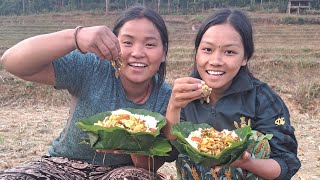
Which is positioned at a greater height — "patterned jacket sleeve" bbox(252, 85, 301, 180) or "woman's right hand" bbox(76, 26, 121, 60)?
"woman's right hand" bbox(76, 26, 121, 60)

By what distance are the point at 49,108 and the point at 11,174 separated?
732 centimetres

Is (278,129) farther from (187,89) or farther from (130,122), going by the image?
(130,122)

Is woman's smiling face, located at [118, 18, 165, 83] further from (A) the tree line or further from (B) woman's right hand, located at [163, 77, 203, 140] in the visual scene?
(A) the tree line

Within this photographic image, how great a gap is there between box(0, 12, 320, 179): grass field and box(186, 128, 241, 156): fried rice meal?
1.23 meters

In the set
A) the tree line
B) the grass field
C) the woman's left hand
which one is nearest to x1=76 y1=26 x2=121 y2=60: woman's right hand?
the woman's left hand

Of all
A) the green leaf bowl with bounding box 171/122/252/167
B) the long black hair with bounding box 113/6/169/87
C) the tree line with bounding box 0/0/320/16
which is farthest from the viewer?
the tree line with bounding box 0/0/320/16

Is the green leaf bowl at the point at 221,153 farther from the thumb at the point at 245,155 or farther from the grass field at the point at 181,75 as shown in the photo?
the grass field at the point at 181,75

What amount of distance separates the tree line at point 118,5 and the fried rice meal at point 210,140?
72.3 ft

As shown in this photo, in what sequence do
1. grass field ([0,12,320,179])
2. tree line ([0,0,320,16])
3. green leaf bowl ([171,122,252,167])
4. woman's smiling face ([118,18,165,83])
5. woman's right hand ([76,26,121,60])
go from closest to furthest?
green leaf bowl ([171,122,252,167])
woman's right hand ([76,26,121,60])
woman's smiling face ([118,18,165,83])
grass field ([0,12,320,179])
tree line ([0,0,320,16])

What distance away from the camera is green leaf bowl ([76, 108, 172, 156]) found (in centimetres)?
220

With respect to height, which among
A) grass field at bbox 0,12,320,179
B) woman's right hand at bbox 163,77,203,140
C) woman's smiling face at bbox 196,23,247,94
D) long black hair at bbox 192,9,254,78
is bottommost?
grass field at bbox 0,12,320,179

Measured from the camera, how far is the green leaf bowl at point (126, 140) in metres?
2.20

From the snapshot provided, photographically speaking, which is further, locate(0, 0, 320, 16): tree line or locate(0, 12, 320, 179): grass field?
locate(0, 0, 320, 16): tree line

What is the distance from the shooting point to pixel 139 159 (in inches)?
101
